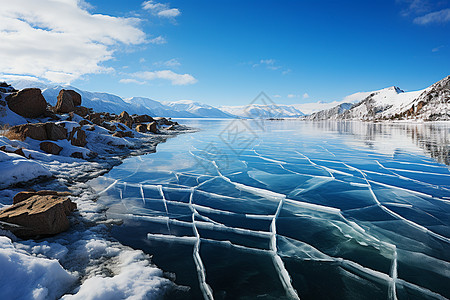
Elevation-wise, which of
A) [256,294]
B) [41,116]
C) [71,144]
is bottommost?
[256,294]

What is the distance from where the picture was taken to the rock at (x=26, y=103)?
16.2 meters

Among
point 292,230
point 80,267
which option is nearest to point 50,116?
point 80,267

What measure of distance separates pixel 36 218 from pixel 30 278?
81.0 inches

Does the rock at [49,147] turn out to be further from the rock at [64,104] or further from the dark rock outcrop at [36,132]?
the rock at [64,104]

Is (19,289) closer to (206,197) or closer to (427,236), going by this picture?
(206,197)

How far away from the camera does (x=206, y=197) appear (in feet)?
25.2

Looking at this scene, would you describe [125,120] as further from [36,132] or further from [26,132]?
[26,132]

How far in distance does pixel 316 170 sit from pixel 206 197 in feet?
21.1

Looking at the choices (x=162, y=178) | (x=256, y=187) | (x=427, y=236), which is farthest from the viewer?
(x=162, y=178)

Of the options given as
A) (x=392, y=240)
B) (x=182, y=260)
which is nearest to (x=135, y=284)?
(x=182, y=260)

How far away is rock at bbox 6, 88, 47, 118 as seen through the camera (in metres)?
16.2

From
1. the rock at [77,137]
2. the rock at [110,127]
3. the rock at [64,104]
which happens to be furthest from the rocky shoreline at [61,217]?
the rock at [110,127]

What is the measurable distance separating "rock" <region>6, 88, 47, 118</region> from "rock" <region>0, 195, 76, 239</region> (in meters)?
15.6

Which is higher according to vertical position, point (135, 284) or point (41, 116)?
point (41, 116)
